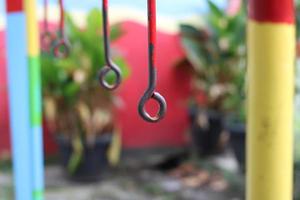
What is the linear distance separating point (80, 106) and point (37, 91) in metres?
1.00

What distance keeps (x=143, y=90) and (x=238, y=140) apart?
26.2 inches

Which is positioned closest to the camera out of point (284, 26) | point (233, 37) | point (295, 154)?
point (284, 26)

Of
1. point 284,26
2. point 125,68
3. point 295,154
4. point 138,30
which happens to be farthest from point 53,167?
point 284,26

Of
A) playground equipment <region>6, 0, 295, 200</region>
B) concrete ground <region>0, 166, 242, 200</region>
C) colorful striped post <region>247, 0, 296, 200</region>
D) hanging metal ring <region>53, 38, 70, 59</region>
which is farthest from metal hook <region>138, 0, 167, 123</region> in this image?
concrete ground <region>0, 166, 242, 200</region>

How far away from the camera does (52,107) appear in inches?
97.6

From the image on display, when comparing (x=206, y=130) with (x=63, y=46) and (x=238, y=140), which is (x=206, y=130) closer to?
(x=238, y=140)

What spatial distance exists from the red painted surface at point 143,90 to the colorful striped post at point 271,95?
205cm

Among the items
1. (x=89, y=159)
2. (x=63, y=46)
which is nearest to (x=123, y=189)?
(x=89, y=159)

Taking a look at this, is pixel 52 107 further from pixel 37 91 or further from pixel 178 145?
pixel 37 91

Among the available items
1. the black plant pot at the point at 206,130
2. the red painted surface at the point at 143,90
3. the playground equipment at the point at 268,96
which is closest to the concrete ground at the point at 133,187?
the black plant pot at the point at 206,130

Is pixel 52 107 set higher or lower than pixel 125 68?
lower

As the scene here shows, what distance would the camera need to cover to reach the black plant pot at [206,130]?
8.93ft

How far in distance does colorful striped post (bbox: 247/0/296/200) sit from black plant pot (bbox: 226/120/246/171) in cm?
169

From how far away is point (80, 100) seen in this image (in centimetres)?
247
